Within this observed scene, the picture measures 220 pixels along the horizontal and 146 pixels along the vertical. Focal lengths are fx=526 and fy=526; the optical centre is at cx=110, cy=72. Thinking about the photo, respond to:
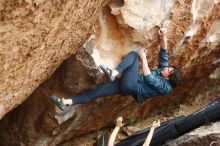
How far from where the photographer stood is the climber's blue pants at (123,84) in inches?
274

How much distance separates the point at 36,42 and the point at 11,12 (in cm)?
74

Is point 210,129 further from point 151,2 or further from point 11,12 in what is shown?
point 11,12

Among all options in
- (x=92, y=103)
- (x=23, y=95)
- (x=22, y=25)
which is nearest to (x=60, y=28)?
(x=22, y=25)

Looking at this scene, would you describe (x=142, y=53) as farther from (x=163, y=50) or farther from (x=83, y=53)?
(x=83, y=53)

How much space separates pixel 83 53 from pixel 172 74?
4.13ft

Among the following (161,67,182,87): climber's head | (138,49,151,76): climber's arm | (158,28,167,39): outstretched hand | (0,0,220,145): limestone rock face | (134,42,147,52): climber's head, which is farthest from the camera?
(134,42,147,52): climber's head

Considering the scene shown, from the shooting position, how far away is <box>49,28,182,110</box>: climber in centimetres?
696

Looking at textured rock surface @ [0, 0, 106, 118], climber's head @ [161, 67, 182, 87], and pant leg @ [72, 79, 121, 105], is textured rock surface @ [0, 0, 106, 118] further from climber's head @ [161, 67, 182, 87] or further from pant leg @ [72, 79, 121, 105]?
climber's head @ [161, 67, 182, 87]

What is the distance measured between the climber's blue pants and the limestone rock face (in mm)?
307

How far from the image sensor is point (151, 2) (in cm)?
729

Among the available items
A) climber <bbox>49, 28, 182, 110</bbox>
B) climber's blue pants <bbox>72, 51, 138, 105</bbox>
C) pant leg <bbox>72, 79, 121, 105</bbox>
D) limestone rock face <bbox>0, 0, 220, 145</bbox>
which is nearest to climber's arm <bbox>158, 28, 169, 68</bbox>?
climber <bbox>49, 28, 182, 110</bbox>

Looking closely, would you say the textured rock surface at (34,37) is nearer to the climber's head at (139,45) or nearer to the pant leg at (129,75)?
the pant leg at (129,75)

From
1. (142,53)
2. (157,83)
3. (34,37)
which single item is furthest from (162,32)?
(34,37)

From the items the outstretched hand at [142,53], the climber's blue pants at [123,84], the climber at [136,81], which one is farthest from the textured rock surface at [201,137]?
the outstretched hand at [142,53]
